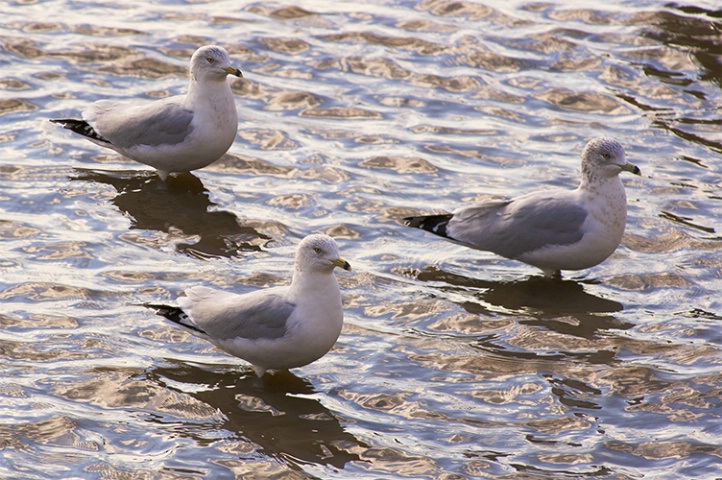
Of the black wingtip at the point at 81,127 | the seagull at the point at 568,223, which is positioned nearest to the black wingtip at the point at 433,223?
the seagull at the point at 568,223

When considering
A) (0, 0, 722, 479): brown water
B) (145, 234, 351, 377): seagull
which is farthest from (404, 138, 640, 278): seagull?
(145, 234, 351, 377): seagull

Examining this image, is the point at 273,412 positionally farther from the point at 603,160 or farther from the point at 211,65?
the point at 211,65

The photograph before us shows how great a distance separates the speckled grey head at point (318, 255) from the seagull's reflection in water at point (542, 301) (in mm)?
2087

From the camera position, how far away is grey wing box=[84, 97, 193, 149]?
11.4 m

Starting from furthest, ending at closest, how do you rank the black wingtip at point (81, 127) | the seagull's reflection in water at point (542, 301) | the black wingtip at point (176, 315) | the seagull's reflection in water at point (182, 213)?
the black wingtip at point (81, 127) < the seagull's reflection in water at point (182, 213) < the seagull's reflection in water at point (542, 301) < the black wingtip at point (176, 315)

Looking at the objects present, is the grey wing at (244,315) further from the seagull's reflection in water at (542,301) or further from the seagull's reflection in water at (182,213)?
the seagull's reflection in water at (542,301)

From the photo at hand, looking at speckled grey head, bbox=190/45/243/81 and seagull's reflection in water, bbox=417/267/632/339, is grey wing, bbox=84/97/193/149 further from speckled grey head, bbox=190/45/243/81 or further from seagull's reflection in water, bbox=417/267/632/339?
seagull's reflection in water, bbox=417/267/632/339

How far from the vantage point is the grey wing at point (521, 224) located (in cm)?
1002

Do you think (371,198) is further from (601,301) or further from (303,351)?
(303,351)

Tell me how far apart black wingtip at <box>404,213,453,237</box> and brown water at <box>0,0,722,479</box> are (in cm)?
31

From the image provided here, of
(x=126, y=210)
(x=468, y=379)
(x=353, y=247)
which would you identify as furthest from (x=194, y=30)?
(x=468, y=379)

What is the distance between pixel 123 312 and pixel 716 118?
8130 millimetres

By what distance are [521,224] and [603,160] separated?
913 millimetres

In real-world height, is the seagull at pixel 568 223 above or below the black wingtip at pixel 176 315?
above
